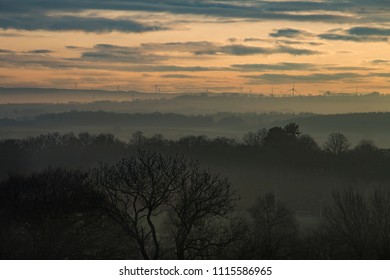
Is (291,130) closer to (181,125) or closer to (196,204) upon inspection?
(181,125)

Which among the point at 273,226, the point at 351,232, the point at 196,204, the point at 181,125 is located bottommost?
the point at 181,125

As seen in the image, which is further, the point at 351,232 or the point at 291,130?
the point at 291,130

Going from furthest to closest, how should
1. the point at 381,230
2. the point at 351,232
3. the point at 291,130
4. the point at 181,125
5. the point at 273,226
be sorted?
the point at 181,125, the point at 291,130, the point at 273,226, the point at 381,230, the point at 351,232

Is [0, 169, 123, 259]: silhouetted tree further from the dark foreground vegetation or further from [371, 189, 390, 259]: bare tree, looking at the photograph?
[371, 189, 390, 259]: bare tree

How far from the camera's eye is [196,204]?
26016 millimetres

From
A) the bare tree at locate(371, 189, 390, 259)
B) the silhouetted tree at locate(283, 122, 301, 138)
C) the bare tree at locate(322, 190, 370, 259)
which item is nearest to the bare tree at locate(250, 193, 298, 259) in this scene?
the bare tree at locate(322, 190, 370, 259)

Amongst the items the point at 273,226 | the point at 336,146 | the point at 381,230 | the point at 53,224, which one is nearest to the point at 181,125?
the point at 336,146

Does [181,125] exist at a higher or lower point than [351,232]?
lower

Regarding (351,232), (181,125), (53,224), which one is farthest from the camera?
(181,125)

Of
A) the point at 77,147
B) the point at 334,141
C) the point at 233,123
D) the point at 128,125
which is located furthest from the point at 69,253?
the point at 233,123

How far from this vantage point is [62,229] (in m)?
30.5

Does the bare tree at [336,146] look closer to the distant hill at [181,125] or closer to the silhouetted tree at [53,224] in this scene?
the distant hill at [181,125]

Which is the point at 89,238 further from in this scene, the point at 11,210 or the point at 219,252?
the point at 219,252

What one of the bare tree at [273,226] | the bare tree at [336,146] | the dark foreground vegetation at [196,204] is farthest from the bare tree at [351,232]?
the bare tree at [336,146]
